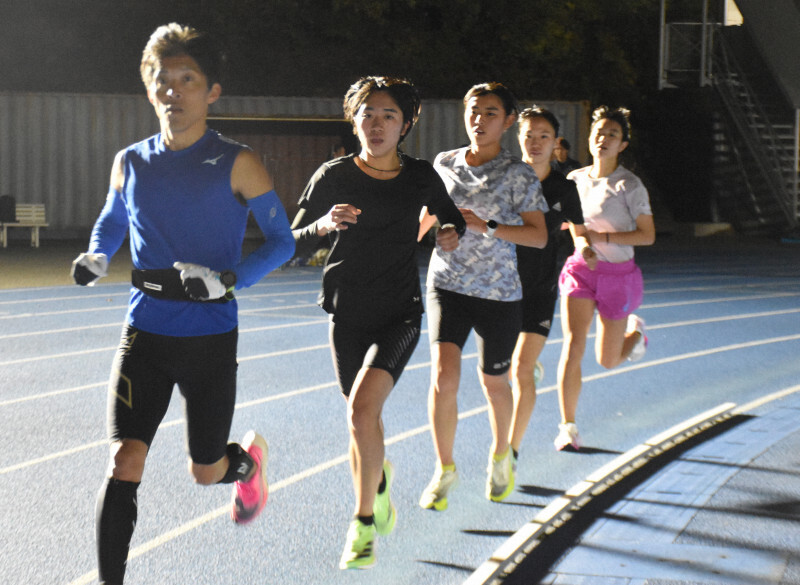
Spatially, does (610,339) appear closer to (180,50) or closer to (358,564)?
(358,564)

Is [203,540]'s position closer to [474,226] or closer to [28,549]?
[28,549]

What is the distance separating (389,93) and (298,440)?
9.51ft

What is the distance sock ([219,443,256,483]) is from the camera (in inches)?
168

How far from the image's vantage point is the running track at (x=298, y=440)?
453cm

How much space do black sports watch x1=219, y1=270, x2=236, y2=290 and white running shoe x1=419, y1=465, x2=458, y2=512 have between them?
1933 millimetres

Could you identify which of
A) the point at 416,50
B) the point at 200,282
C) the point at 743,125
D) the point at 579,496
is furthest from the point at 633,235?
the point at 416,50

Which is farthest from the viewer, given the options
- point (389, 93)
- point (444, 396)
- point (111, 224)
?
point (444, 396)

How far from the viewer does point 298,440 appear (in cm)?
674

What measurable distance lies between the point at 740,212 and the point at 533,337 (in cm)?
2562

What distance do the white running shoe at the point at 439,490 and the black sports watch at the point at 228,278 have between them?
193 centimetres

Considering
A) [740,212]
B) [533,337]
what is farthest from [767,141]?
[533,337]

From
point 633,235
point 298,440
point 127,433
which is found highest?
point 633,235

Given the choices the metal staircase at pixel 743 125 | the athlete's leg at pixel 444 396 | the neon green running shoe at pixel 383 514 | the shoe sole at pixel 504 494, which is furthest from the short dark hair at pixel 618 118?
the metal staircase at pixel 743 125

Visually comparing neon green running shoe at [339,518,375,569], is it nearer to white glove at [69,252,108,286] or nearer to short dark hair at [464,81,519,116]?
white glove at [69,252,108,286]
